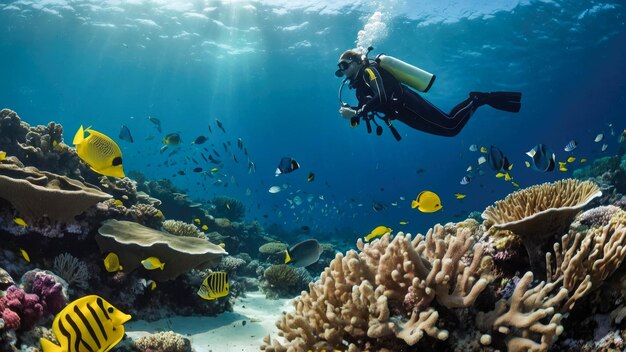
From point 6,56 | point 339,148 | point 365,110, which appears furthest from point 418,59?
point 339,148

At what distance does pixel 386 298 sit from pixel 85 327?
211 centimetres

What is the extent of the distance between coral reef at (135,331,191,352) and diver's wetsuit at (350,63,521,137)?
412 centimetres

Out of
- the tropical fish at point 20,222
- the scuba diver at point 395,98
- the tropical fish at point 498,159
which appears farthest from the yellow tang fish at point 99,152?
the tropical fish at point 498,159

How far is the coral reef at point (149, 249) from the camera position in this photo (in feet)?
18.7

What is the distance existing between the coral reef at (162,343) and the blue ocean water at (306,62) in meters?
9.06

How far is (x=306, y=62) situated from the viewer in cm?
3709

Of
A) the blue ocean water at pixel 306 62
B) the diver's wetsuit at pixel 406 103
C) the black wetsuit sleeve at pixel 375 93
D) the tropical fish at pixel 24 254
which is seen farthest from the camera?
the blue ocean water at pixel 306 62

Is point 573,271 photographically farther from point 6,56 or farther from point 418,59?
point 6,56

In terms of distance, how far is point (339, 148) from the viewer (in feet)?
305

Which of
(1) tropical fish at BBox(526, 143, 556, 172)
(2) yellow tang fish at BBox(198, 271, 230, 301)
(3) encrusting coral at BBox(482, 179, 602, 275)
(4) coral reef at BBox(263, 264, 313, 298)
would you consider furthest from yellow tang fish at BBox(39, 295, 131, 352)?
(1) tropical fish at BBox(526, 143, 556, 172)

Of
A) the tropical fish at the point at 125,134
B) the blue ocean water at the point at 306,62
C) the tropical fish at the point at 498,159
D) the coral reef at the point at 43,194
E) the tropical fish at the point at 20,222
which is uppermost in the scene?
the blue ocean water at the point at 306,62

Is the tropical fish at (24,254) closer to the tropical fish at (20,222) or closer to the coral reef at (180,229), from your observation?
the tropical fish at (20,222)

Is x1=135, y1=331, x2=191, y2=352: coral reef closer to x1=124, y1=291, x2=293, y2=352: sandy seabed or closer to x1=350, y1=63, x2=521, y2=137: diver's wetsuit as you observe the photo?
x1=124, y1=291, x2=293, y2=352: sandy seabed

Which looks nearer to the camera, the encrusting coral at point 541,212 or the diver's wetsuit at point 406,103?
the encrusting coral at point 541,212
